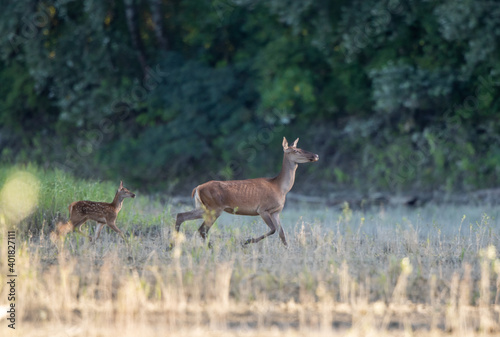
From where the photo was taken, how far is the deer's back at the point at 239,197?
34.5ft

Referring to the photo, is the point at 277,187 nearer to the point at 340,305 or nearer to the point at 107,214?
the point at 107,214

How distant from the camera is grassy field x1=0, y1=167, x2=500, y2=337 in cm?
663

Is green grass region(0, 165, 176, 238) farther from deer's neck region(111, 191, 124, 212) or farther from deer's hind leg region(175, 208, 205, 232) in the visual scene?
deer's hind leg region(175, 208, 205, 232)

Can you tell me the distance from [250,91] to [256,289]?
17.4 metres

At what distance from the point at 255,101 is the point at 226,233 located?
535 inches

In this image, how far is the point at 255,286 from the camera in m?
7.92

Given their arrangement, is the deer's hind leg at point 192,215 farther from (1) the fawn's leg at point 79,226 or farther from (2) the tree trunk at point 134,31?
(2) the tree trunk at point 134,31

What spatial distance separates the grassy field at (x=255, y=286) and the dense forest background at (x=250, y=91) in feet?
33.1

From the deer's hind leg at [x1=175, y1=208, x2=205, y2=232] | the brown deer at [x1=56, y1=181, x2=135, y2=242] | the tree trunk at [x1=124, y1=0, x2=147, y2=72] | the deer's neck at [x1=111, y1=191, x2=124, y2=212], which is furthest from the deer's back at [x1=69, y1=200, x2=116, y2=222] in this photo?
the tree trunk at [x1=124, y1=0, x2=147, y2=72]

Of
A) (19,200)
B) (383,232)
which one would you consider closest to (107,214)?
(19,200)

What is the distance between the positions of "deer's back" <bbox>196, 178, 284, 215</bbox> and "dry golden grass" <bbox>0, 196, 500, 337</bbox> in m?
0.49

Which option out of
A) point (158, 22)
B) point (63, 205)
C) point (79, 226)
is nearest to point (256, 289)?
point (79, 226)

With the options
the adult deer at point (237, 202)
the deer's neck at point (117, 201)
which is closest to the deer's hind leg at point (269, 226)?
the adult deer at point (237, 202)

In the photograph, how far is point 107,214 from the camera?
10.8 metres
